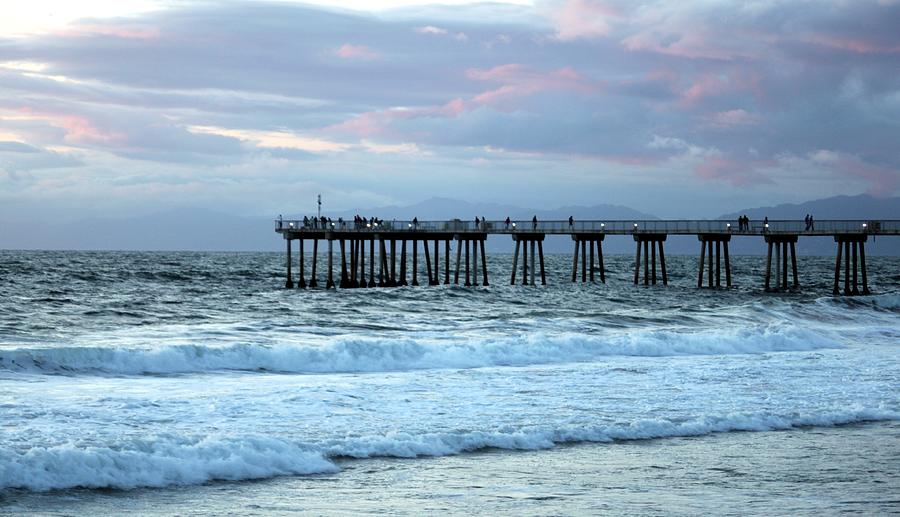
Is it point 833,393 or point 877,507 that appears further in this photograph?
point 833,393

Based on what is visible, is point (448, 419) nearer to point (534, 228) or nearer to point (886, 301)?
point (886, 301)

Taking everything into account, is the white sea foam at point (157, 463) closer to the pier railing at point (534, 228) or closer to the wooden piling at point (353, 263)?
the pier railing at point (534, 228)

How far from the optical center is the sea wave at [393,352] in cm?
2358

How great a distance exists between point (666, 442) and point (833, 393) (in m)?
6.57

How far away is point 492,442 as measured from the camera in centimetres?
1512

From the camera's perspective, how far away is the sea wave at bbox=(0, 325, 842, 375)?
23.6m

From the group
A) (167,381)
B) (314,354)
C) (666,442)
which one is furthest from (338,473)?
(314,354)

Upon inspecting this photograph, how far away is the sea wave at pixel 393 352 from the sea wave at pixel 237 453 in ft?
33.4

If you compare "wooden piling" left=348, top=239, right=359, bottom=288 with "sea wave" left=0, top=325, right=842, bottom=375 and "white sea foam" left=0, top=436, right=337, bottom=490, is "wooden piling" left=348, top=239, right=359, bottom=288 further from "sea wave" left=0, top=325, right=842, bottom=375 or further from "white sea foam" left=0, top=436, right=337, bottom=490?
"white sea foam" left=0, top=436, right=337, bottom=490

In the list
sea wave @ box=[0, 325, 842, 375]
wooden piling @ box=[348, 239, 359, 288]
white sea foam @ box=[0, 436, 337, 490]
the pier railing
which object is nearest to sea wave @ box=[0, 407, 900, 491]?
white sea foam @ box=[0, 436, 337, 490]

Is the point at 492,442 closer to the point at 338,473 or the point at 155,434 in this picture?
the point at 338,473

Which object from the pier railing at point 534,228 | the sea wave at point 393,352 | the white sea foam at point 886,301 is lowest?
the white sea foam at point 886,301

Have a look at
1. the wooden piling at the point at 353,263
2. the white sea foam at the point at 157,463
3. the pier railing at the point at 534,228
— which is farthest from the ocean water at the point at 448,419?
the wooden piling at the point at 353,263

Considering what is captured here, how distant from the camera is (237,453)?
13.5 meters
